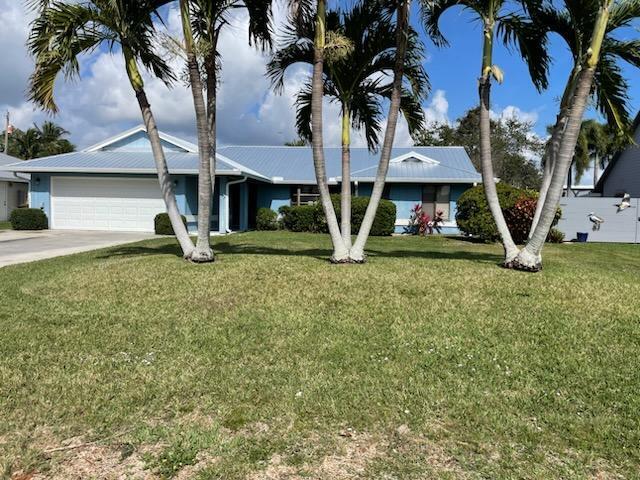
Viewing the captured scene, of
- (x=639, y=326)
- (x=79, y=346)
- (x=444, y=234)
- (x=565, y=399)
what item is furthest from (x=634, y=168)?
(x=79, y=346)

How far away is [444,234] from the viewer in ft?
67.8

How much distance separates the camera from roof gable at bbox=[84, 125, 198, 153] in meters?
21.7

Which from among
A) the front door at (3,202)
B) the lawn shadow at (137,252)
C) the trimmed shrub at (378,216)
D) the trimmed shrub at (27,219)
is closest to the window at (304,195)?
the trimmed shrub at (378,216)

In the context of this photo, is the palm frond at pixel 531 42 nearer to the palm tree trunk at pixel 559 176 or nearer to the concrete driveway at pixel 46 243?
the palm tree trunk at pixel 559 176

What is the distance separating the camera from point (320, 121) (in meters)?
8.69

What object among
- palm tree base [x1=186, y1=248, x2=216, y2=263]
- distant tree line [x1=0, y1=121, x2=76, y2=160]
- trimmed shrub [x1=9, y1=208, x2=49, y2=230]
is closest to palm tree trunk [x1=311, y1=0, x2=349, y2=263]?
palm tree base [x1=186, y1=248, x2=216, y2=263]

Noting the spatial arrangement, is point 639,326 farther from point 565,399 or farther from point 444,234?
point 444,234

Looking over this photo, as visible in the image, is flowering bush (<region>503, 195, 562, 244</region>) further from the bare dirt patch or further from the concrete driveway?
the bare dirt patch

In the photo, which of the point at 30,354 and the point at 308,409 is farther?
the point at 30,354

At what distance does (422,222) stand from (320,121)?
12.1 m

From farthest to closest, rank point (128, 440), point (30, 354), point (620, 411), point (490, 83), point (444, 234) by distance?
point (444, 234), point (490, 83), point (30, 354), point (620, 411), point (128, 440)

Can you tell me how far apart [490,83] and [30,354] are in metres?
8.02

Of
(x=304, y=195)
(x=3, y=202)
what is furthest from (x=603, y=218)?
(x=3, y=202)

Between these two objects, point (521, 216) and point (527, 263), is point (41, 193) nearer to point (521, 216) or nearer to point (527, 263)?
point (521, 216)
